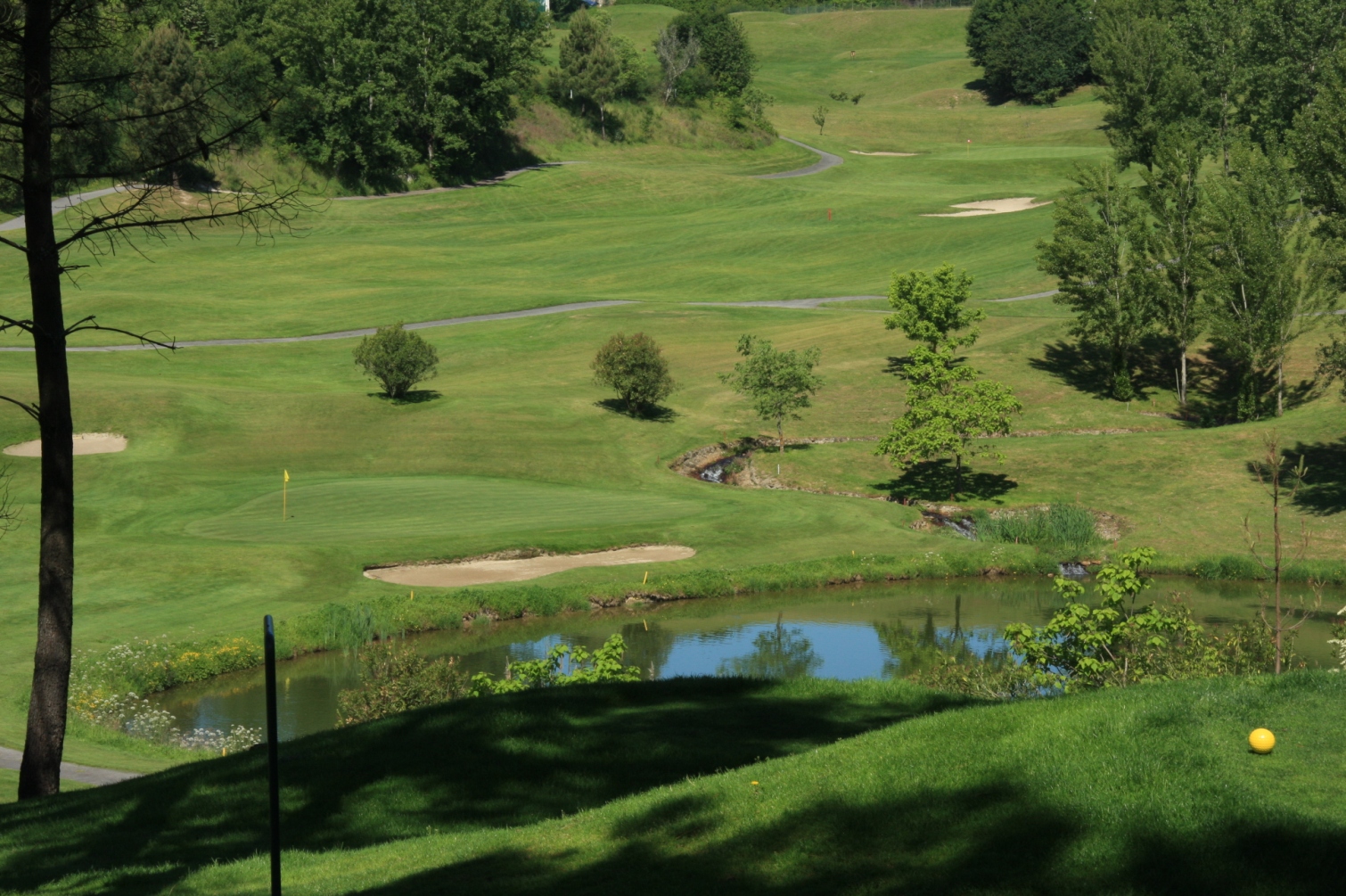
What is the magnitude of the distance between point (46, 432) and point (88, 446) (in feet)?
132

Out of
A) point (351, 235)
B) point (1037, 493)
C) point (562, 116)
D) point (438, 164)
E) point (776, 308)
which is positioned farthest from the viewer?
point (562, 116)

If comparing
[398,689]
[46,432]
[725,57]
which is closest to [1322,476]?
[398,689]

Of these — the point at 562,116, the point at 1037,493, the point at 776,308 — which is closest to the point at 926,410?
the point at 1037,493

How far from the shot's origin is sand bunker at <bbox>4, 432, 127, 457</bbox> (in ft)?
173

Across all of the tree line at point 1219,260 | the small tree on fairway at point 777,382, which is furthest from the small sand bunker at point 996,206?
the small tree on fairway at point 777,382

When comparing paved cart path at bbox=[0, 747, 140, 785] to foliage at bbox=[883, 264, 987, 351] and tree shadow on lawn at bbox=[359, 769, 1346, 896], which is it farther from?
foliage at bbox=[883, 264, 987, 351]

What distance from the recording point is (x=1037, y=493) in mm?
54500

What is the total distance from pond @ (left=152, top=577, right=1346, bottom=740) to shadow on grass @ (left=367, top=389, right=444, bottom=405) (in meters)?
27.3

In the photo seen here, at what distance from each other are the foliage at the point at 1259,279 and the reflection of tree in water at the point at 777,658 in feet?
111

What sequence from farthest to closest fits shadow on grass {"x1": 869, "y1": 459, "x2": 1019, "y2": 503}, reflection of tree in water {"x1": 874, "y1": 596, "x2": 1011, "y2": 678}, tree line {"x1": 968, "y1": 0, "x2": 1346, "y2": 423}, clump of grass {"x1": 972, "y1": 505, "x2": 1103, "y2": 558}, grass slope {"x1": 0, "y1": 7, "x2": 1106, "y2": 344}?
grass slope {"x1": 0, "y1": 7, "x2": 1106, "y2": 344} < tree line {"x1": 968, "y1": 0, "x2": 1346, "y2": 423} < shadow on grass {"x1": 869, "y1": 459, "x2": 1019, "y2": 503} < clump of grass {"x1": 972, "y1": 505, "x2": 1103, "y2": 558} < reflection of tree in water {"x1": 874, "y1": 596, "x2": 1011, "y2": 678}

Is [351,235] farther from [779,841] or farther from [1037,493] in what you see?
[779,841]

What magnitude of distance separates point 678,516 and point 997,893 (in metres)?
39.0

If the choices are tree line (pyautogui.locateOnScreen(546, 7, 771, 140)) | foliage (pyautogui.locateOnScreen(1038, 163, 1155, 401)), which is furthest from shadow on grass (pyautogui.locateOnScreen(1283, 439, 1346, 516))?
tree line (pyautogui.locateOnScreen(546, 7, 771, 140))

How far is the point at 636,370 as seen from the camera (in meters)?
62.5
